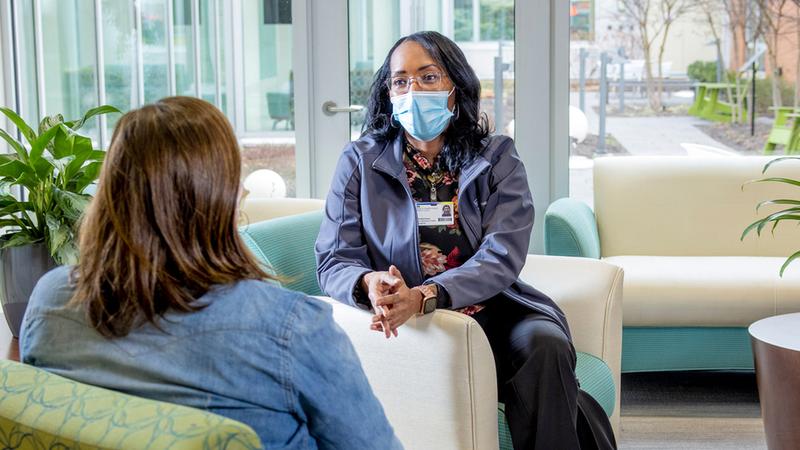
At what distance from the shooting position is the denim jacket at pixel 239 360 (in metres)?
1.26

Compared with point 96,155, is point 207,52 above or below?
above

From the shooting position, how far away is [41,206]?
241cm

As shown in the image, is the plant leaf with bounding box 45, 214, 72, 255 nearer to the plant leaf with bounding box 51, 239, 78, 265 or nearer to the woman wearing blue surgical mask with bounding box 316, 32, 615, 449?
the plant leaf with bounding box 51, 239, 78, 265

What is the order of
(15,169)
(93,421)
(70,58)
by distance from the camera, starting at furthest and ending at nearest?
(70,58) → (15,169) → (93,421)

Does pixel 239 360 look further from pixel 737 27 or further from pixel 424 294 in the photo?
pixel 737 27

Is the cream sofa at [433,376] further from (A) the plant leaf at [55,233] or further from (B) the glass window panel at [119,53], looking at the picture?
(B) the glass window panel at [119,53]

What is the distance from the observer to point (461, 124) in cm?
282

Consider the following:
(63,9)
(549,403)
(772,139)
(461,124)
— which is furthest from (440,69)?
(63,9)

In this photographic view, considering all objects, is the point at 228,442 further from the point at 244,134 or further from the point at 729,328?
the point at 244,134

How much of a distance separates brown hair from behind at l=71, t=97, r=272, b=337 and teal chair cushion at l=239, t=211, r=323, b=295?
1.19 meters

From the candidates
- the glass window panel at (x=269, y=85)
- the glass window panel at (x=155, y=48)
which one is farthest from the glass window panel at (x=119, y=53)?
the glass window panel at (x=269, y=85)

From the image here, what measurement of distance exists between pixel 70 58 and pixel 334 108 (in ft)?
4.35

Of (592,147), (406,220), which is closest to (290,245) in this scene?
(406,220)

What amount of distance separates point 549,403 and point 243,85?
263 centimetres
